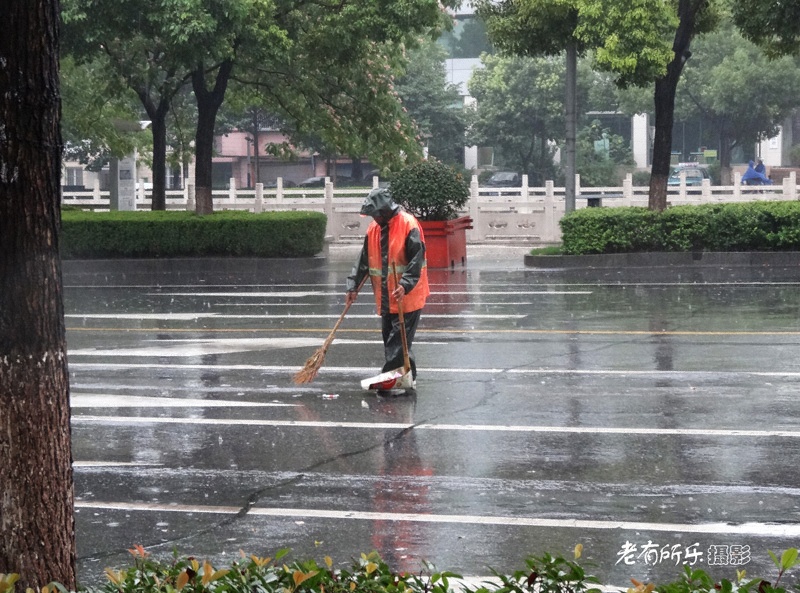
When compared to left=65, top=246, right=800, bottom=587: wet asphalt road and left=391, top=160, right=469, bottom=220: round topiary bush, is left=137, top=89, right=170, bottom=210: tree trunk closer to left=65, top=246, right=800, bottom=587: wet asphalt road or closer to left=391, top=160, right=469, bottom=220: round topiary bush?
left=391, top=160, right=469, bottom=220: round topiary bush

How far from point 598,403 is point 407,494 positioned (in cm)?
292

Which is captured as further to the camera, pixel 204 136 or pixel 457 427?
pixel 204 136

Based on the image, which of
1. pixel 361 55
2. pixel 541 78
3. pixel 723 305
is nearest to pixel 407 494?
pixel 723 305

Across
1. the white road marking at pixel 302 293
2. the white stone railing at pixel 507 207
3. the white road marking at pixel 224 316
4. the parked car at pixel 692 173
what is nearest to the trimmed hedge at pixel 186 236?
the white road marking at pixel 302 293

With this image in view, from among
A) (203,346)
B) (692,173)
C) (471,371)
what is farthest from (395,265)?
(692,173)

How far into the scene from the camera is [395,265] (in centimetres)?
1016

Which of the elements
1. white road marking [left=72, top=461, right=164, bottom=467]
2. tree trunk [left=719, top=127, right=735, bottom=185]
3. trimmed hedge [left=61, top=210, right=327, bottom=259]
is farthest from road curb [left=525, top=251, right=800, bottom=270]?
tree trunk [left=719, top=127, right=735, bottom=185]

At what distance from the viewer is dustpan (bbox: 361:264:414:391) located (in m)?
10.0

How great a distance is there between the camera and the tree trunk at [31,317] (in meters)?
4.29

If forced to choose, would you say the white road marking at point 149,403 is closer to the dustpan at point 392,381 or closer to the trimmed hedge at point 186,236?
the dustpan at point 392,381

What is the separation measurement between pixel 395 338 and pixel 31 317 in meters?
5.90

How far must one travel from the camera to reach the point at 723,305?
16125 mm

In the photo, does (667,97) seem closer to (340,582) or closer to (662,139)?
(662,139)

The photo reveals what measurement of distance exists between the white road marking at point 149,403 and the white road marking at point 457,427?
1.45 feet
